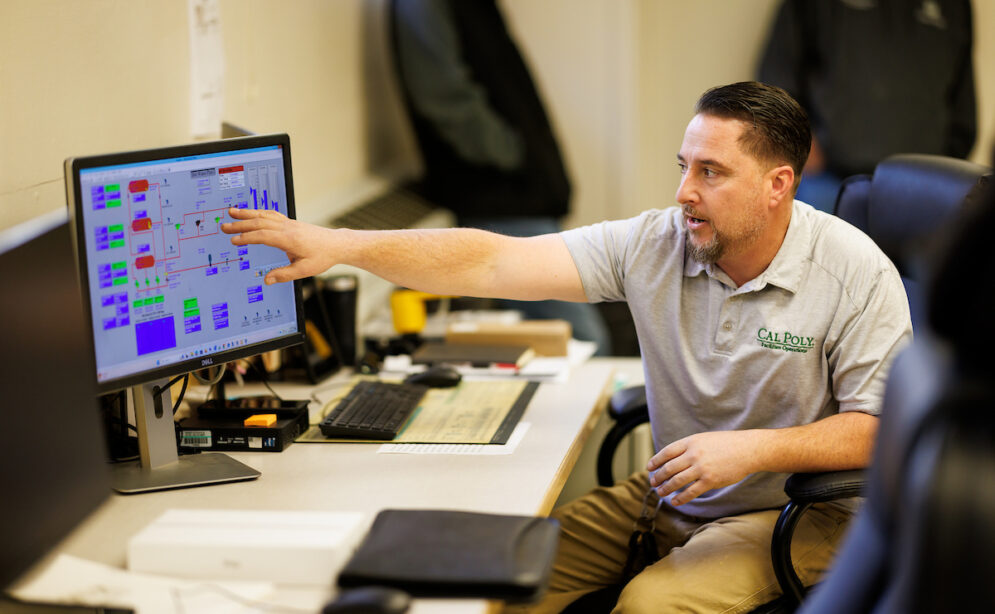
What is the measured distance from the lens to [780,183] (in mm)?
1755

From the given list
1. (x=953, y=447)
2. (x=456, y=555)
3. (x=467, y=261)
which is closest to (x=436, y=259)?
(x=467, y=261)

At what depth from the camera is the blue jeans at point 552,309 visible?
3326 mm

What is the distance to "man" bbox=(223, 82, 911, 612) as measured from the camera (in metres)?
1.61

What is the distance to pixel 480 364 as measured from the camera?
216cm

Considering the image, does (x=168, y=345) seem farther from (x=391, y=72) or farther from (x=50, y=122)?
(x=391, y=72)

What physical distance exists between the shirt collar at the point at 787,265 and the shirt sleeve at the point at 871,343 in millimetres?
113

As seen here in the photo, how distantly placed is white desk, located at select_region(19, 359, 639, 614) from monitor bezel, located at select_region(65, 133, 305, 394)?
187mm

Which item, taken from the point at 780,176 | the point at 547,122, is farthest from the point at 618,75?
the point at 780,176

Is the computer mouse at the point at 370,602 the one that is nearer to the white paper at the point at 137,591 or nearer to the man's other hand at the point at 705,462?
the white paper at the point at 137,591

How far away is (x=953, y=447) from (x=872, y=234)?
1335 mm

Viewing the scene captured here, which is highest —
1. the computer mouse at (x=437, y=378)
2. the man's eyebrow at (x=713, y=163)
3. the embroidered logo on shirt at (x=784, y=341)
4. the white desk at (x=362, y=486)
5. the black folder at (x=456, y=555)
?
the man's eyebrow at (x=713, y=163)

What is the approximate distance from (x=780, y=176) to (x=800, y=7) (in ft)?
8.16

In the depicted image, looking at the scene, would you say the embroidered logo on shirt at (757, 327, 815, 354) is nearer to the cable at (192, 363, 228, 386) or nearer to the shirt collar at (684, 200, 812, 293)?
the shirt collar at (684, 200, 812, 293)

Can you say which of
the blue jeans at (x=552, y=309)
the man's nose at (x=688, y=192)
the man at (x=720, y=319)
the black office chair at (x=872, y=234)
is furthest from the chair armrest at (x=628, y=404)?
the blue jeans at (x=552, y=309)
